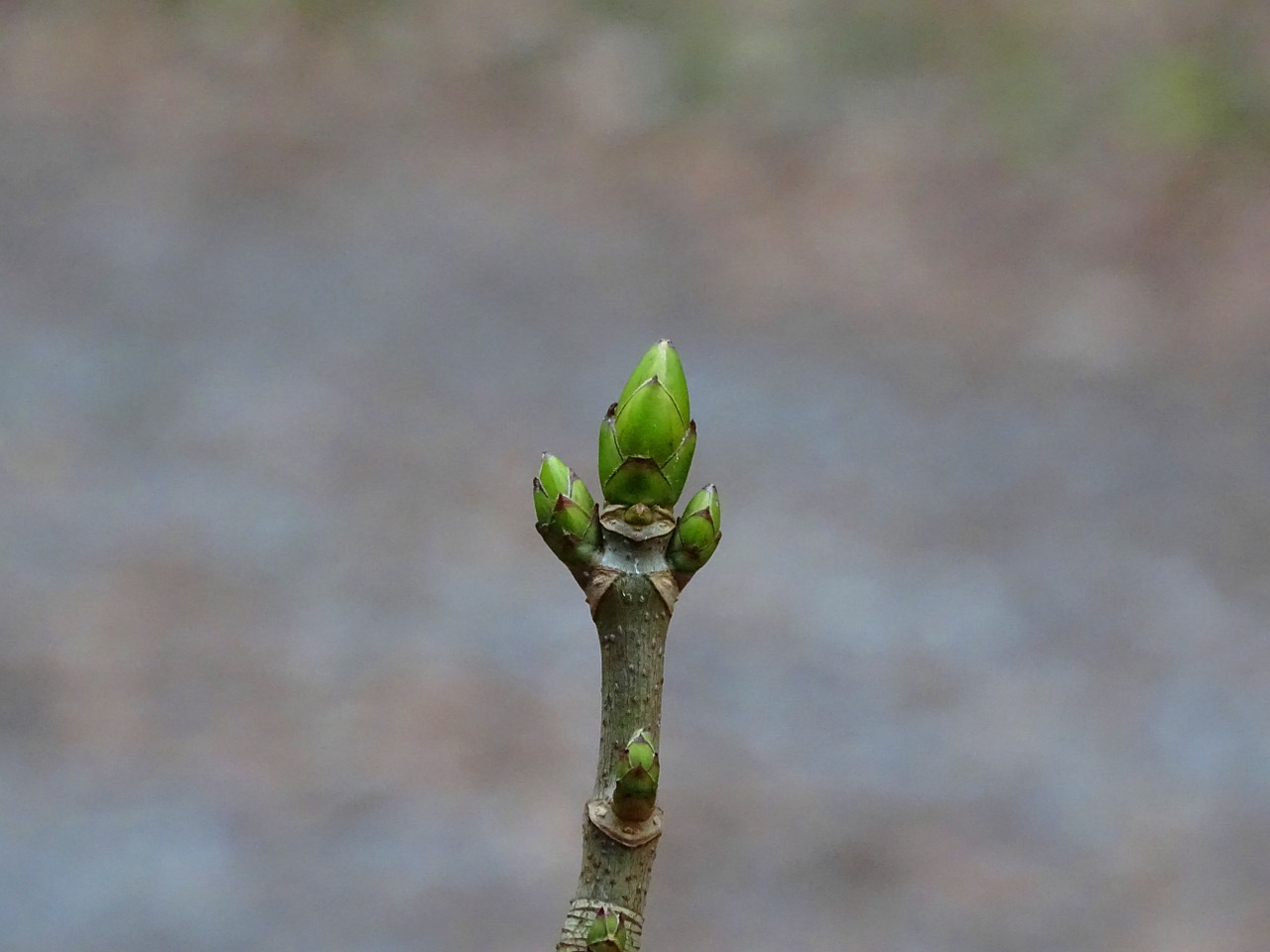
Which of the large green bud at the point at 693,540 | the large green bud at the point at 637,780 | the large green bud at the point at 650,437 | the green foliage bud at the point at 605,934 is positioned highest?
the large green bud at the point at 650,437

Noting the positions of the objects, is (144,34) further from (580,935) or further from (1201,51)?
(580,935)

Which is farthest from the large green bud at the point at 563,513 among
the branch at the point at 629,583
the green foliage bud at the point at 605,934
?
the green foliage bud at the point at 605,934

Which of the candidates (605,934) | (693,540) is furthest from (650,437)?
(605,934)

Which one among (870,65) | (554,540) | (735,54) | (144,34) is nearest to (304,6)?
(144,34)

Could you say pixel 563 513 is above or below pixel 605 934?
above

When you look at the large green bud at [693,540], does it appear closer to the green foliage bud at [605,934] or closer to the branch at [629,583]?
the branch at [629,583]

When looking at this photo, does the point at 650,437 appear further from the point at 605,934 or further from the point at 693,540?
the point at 605,934
